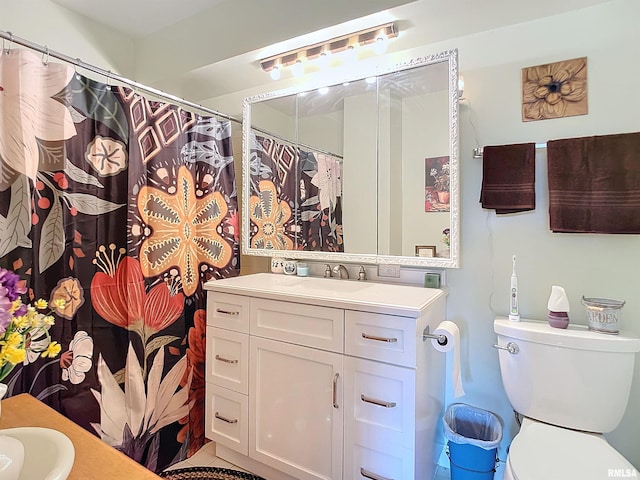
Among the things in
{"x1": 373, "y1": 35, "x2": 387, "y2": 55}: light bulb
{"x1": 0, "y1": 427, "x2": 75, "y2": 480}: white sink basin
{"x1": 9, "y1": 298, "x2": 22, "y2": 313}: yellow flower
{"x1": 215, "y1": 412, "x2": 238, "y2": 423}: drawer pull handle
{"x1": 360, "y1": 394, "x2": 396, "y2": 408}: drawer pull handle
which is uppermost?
{"x1": 373, "y1": 35, "x2": 387, "y2": 55}: light bulb

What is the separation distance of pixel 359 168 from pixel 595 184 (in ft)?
3.36

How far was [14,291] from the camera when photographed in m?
0.67

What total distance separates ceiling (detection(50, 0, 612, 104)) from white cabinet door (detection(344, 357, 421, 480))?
1.52m

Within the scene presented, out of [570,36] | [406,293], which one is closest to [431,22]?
[570,36]

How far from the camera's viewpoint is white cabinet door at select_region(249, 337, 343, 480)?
58.7 inches

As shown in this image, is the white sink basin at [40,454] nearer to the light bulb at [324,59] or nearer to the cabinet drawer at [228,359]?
the cabinet drawer at [228,359]

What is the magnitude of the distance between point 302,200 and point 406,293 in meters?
0.85

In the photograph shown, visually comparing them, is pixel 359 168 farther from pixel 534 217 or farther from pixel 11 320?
pixel 11 320

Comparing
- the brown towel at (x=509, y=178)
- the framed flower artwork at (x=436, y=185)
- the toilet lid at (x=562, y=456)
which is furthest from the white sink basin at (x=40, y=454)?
the brown towel at (x=509, y=178)

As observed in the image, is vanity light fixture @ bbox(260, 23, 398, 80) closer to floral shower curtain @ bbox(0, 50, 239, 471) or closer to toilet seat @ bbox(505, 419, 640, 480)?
floral shower curtain @ bbox(0, 50, 239, 471)

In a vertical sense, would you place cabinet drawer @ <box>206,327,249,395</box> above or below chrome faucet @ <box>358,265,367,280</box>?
below

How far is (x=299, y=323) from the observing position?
1.57 m

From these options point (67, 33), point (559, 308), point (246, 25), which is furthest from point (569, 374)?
point (67, 33)

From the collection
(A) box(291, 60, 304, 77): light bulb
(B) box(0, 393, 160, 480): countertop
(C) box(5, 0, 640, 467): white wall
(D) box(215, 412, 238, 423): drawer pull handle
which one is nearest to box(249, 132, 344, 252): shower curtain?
(C) box(5, 0, 640, 467): white wall
